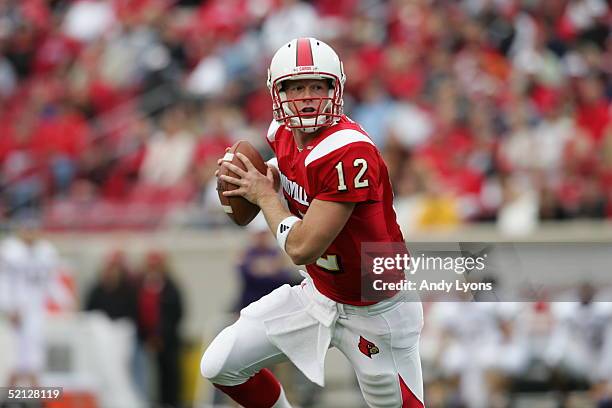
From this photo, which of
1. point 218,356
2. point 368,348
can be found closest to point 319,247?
point 368,348

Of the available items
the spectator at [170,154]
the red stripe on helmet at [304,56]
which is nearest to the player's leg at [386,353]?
the red stripe on helmet at [304,56]

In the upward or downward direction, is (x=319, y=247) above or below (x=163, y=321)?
below

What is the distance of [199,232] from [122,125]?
267 cm

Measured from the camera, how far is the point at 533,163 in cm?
1070

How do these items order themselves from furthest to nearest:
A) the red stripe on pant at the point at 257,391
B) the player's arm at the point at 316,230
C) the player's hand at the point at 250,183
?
the red stripe on pant at the point at 257,391 < the player's hand at the point at 250,183 < the player's arm at the point at 316,230

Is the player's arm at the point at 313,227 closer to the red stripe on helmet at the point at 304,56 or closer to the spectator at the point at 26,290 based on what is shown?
the red stripe on helmet at the point at 304,56

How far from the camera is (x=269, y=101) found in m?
12.8

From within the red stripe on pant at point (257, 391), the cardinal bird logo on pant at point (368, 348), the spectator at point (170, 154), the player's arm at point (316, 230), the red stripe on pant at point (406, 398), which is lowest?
the red stripe on pant at point (406, 398)

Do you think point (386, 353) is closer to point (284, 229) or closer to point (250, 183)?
point (284, 229)

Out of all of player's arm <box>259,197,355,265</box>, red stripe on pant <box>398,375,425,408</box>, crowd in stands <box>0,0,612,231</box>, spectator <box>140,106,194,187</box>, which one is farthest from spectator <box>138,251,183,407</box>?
player's arm <box>259,197,355,265</box>

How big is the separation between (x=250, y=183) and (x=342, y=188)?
1.43 feet

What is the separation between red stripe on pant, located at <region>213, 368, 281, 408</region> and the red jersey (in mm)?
490

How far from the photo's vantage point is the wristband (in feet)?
16.6

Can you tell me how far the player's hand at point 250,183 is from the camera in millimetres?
5227
